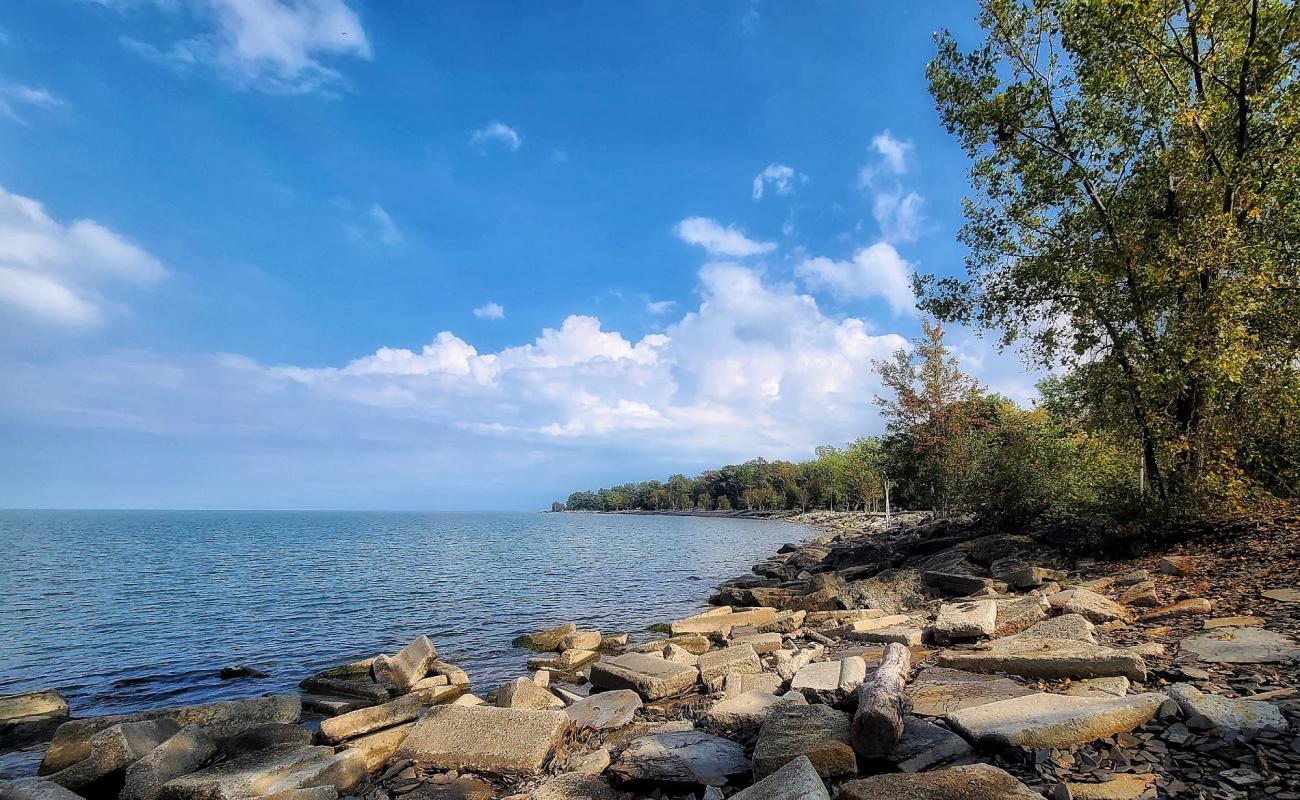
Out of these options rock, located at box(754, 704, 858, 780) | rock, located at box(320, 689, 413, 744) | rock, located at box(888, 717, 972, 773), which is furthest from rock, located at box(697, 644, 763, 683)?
rock, located at box(888, 717, 972, 773)

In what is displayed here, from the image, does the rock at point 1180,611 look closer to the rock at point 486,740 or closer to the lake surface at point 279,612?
the rock at point 486,740

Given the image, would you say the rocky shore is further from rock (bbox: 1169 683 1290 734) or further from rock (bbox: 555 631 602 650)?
rock (bbox: 555 631 602 650)

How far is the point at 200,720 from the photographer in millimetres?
9930

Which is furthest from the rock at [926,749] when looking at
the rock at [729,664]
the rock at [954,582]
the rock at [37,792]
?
the rock at [954,582]

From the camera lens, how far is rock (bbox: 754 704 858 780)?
5.05 m

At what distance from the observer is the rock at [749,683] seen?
348 inches

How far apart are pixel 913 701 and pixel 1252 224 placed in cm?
1470

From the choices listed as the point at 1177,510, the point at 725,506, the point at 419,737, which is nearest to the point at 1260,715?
the point at 419,737

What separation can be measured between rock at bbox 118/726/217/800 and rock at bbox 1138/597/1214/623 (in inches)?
527

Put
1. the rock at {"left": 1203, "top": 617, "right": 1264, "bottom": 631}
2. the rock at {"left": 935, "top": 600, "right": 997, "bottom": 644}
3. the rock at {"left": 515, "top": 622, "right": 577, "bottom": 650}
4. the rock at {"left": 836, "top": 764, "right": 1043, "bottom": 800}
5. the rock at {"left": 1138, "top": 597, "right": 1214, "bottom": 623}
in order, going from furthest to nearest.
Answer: the rock at {"left": 515, "top": 622, "right": 577, "bottom": 650} → the rock at {"left": 935, "top": 600, "right": 997, "bottom": 644} → the rock at {"left": 1138, "top": 597, "right": 1214, "bottom": 623} → the rock at {"left": 1203, "top": 617, "right": 1264, "bottom": 631} → the rock at {"left": 836, "top": 764, "right": 1043, "bottom": 800}

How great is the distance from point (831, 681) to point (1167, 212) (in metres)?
13.8

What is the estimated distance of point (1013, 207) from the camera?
16.4 m

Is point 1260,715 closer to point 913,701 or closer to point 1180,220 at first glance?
point 913,701

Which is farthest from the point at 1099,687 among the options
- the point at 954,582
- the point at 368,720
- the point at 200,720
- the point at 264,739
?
the point at 200,720
